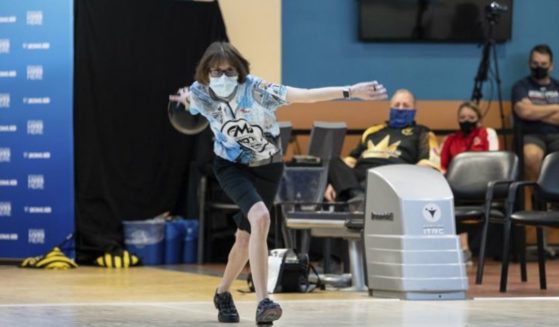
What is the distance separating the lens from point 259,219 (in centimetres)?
561

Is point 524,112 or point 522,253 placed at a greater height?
point 524,112

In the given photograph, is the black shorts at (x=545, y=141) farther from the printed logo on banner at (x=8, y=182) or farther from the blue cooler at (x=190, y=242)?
the printed logo on banner at (x=8, y=182)

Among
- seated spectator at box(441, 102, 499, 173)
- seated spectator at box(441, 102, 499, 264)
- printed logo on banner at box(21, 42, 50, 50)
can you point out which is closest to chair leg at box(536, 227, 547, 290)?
seated spectator at box(441, 102, 499, 264)

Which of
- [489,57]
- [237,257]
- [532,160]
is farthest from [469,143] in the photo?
[237,257]

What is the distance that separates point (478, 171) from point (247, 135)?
334 cm

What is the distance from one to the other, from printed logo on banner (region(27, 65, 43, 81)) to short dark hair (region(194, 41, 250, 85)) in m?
4.65

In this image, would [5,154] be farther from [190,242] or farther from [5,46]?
[190,242]

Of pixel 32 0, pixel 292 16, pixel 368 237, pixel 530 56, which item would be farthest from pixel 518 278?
pixel 32 0

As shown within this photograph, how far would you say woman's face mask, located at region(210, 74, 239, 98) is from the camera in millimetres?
5785

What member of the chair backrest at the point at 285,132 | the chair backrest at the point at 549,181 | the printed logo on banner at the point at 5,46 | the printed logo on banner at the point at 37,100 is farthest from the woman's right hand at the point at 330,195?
the printed logo on banner at the point at 5,46

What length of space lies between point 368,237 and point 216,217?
144 inches

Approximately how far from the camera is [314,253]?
34.3 feet

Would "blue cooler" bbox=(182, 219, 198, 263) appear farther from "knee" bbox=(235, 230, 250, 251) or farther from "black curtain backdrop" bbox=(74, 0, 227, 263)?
"knee" bbox=(235, 230, 250, 251)

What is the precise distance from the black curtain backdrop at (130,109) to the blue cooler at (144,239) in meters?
0.14
